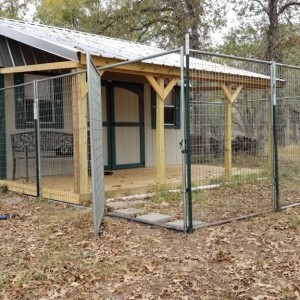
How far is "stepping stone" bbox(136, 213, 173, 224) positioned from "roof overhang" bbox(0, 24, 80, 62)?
2618mm

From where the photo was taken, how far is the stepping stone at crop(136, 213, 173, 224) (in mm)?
5588

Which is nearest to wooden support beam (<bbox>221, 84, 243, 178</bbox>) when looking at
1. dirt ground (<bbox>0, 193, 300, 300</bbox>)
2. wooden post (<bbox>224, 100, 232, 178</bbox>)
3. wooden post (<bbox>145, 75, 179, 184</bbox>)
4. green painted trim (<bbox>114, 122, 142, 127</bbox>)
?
wooden post (<bbox>224, 100, 232, 178</bbox>)

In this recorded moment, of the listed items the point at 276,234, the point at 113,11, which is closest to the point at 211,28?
the point at 113,11

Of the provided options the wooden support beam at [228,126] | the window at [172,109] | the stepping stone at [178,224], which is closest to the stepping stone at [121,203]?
the stepping stone at [178,224]

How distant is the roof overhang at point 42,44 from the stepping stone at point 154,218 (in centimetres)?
262

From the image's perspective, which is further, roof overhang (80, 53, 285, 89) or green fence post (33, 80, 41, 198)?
green fence post (33, 80, 41, 198)

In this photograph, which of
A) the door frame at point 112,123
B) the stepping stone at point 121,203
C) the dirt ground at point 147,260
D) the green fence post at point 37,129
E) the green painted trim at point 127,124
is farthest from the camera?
the green painted trim at point 127,124

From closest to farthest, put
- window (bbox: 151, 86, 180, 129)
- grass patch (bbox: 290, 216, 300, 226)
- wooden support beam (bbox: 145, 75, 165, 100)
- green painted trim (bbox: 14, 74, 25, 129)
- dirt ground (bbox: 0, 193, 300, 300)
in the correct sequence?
dirt ground (bbox: 0, 193, 300, 300), grass patch (bbox: 290, 216, 300, 226), wooden support beam (bbox: 145, 75, 165, 100), green painted trim (bbox: 14, 74, 25, 129), window (bbox: 151, 86, 180, 129)

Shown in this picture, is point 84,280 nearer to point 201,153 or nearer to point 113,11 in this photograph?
point 201,153

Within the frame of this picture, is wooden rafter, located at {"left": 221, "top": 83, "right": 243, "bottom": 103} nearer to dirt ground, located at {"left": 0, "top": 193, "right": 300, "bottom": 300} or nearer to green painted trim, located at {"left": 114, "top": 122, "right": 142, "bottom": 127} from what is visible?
green painted trim, located at {"left": 114, "top": 122, "right": 142, "bottom": 127}

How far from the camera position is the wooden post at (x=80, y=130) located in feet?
21.5

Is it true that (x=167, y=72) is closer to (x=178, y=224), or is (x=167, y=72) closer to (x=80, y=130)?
(x=80, y=130)

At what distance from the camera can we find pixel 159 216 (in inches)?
230

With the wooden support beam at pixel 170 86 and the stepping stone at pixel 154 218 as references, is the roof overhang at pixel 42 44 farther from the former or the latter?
the stepping stone at pixel 154 218
